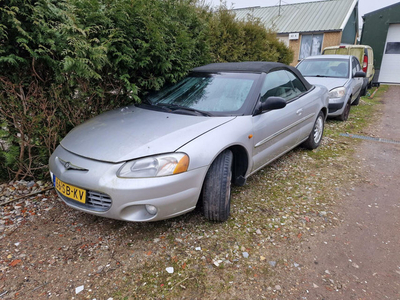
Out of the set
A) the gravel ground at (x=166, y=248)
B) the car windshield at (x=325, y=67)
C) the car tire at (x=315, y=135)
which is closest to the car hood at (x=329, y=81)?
the car windshield at (x=325, y=67)

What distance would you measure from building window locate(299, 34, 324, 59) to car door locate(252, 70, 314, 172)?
14898mm

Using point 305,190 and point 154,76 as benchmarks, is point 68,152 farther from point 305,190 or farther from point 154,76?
point 305,190

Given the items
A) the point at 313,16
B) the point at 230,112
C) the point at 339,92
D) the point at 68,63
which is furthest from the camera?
the point at 313,16

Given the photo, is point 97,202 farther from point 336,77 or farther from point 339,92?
point 336,77

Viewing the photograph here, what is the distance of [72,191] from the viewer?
2250mm

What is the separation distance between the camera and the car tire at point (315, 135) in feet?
14.5

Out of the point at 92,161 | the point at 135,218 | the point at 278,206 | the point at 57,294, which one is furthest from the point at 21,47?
the point at 278,206

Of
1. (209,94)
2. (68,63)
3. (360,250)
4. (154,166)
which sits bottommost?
(360,250)

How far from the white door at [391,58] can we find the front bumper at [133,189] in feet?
55.2

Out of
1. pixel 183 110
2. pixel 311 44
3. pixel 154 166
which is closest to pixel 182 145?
pixel 154 166

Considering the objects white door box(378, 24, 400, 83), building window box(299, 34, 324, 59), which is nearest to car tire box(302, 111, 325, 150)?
white door box(378, 24, 400, 83)

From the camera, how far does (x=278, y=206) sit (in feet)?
9.76

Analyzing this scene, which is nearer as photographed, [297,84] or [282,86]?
[282,86]

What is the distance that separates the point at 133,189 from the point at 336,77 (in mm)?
6519
